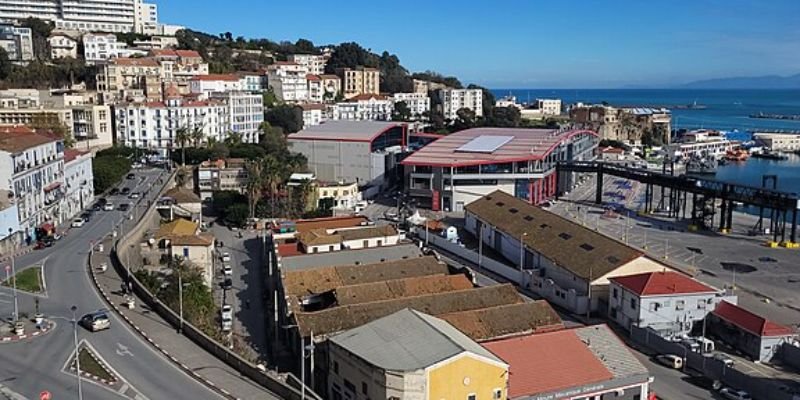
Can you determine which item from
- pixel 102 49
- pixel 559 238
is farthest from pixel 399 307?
pixel 102 49

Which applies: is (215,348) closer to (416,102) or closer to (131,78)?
(131,78)

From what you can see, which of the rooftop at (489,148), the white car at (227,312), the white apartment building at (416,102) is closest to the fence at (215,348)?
Answer: the white car at (227,312)

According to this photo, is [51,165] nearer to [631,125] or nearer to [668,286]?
[668,286]

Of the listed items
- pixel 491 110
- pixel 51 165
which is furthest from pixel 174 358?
pixel 491 110

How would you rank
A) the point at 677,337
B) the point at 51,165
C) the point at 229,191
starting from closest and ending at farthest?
the point at 677,337 → the point at 51,165 → the point at 229,191

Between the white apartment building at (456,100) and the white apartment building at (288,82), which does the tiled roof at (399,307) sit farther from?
the white apartment building at (456,100)

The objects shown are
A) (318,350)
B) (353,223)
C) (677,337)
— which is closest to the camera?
(318,350)
